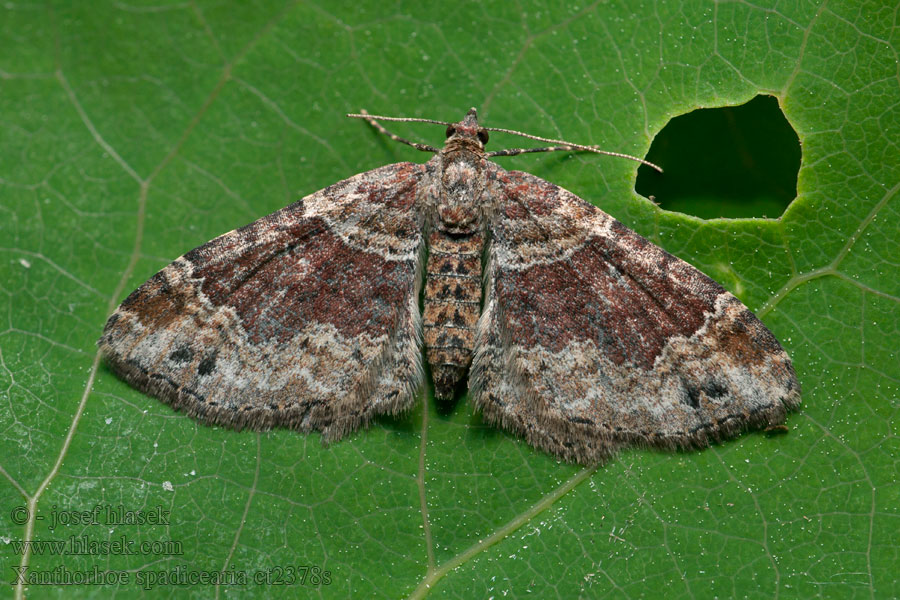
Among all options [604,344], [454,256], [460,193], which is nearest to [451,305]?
[454,256]

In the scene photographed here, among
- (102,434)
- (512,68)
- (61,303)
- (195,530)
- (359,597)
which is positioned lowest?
(359,597)

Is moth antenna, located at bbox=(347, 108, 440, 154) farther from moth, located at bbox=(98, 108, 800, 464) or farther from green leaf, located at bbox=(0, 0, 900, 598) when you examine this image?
moth, located at bbox=(98, 108, 800, 464)

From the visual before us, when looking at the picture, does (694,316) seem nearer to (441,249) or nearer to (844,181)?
(844,181)

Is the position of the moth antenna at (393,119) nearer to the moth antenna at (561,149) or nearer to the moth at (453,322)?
the moth at (453,322)

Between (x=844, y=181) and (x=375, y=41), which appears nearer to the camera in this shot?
(x=844, y=181)

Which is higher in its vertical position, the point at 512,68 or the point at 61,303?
the point at 512,68

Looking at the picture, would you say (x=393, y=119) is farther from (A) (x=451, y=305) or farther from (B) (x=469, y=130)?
(A) (x=451, y=305)

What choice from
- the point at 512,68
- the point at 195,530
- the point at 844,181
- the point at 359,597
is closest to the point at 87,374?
the point at 195,530
